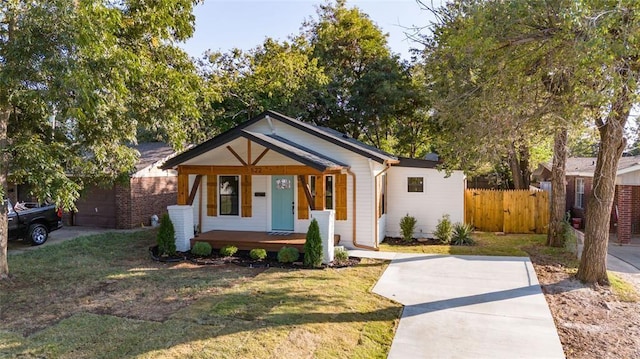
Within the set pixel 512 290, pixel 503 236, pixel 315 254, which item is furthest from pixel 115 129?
pixel 503 236

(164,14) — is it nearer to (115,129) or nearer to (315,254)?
(115,129)

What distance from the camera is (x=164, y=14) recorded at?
8.23m

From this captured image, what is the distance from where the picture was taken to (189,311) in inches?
248

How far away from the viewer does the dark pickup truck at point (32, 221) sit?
11.5 meters

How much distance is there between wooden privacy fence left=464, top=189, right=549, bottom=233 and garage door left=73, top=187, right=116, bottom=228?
13564mm

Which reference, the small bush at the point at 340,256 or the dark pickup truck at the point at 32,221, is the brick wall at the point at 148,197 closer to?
the dark pickup truck at the point at 32,221

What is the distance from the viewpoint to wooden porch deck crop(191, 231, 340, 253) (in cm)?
1024

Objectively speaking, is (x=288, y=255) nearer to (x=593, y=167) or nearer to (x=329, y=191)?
(x=329, y=191)

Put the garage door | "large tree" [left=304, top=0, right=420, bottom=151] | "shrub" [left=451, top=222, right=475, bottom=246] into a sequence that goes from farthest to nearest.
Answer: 1. "large tree" [left=304, top=0, right=420, bottom=151]
2. the garage door
3. "shrub" [left=451, top=222, right=475, bottom=246]

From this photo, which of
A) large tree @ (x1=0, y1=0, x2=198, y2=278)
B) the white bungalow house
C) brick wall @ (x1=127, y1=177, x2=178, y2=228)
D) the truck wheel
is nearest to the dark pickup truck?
the truck wheel

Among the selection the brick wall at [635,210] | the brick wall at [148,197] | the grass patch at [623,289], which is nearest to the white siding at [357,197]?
the grass patch at [623,289]

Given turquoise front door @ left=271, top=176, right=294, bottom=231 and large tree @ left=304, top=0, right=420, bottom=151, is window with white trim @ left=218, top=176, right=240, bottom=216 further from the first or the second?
large tree @ left=304, top=0, right=420, bottom=151

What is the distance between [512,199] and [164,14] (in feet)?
42.8

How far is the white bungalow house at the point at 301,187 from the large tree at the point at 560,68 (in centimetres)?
412
